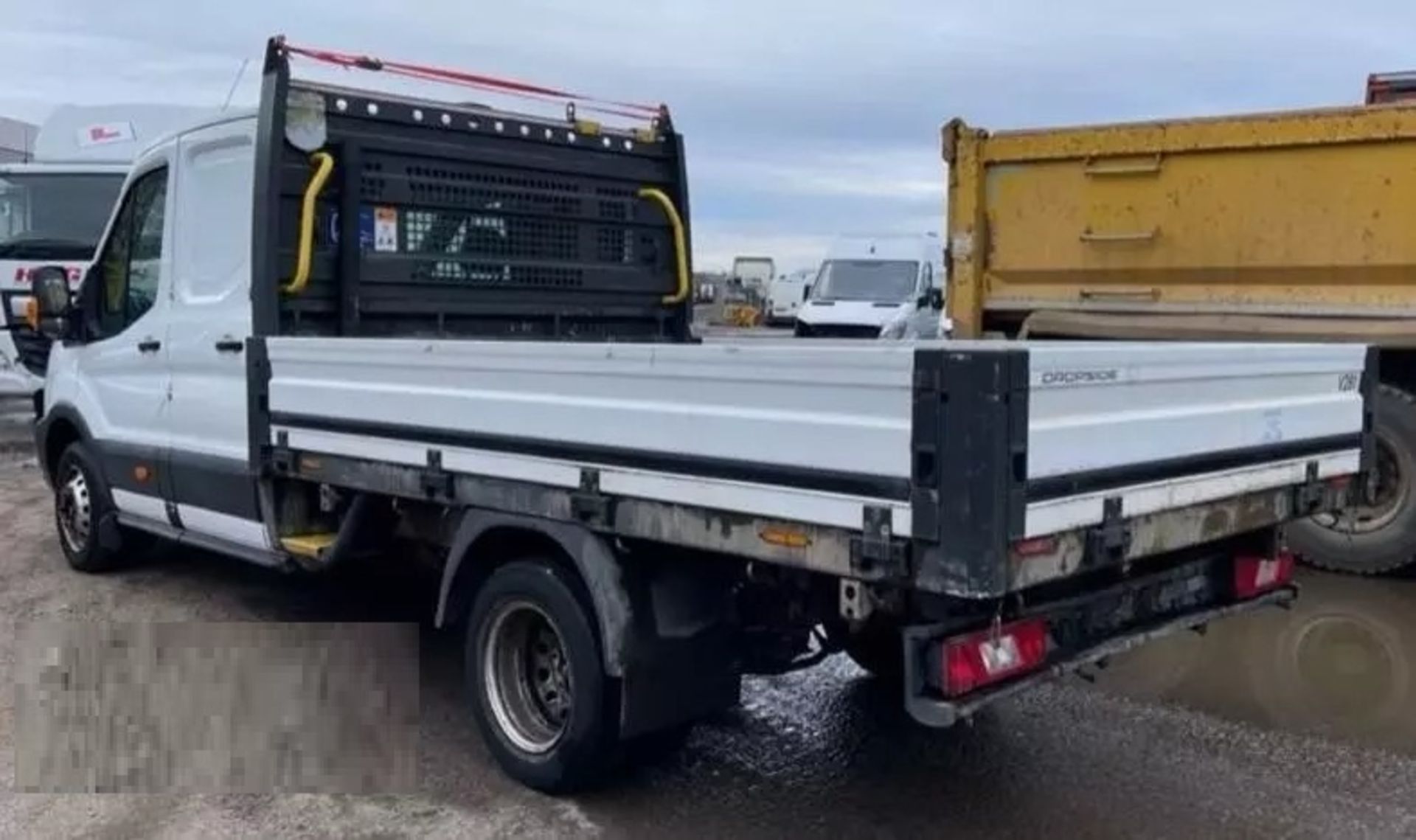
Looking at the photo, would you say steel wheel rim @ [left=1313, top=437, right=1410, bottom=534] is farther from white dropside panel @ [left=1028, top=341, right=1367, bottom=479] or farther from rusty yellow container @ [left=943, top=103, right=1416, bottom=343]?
white dropside panel @ [left=1028, top=341, right=1367, bottom=479]

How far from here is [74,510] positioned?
754 centimetres

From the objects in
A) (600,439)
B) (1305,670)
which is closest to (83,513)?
(600,439)

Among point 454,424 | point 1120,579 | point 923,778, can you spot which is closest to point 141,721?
point 454,424

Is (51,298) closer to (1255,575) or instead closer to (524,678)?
(524,678)

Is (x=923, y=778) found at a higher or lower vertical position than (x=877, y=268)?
lower

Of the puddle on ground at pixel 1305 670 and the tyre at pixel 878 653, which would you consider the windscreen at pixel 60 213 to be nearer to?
the tyre at pixel 878 653

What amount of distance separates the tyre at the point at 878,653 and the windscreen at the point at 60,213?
11143 millimetres

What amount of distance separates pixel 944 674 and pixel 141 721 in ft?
10.0

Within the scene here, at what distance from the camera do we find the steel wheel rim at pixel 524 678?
453cm

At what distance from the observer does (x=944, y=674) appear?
11.5 ft

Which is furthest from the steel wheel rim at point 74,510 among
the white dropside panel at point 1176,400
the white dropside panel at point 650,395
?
the white dropside panel at point 1176,400

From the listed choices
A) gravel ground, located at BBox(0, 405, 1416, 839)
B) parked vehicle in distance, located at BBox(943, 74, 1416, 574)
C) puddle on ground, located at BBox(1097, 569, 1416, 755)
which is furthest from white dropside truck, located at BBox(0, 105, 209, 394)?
puddle on ground, located at BBox(1097, 569, 1416, 755)

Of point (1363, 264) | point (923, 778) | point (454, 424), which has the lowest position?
point (923, 778)

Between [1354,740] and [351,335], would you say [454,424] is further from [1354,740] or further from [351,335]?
[1354,740]
